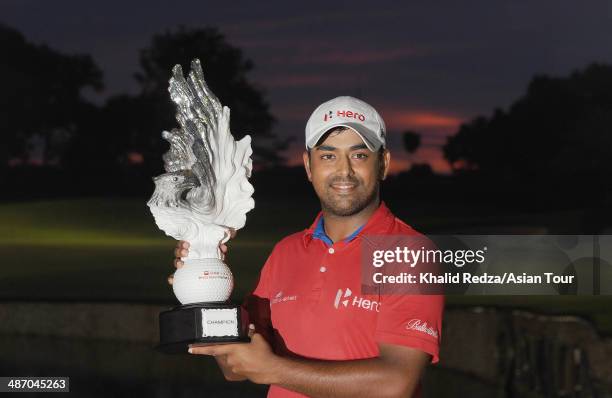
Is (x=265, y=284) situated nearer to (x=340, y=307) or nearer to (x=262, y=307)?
(x=262, y=307)

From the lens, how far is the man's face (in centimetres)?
310

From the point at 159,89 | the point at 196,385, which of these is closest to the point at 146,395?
the point at 196,385

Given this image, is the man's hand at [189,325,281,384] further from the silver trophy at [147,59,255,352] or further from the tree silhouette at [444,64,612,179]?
the tree silhouette at [444,64,612,179]

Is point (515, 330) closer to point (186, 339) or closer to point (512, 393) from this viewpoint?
point (512, 393)

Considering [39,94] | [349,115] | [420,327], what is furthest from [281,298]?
[39,94]

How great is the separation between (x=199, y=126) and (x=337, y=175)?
703 millimetres

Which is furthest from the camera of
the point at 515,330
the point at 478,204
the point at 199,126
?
the point at 478,204

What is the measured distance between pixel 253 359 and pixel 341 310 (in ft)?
0.90

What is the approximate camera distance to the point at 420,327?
2961 millimetres

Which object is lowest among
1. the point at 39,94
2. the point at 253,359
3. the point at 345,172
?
the point at 253,359

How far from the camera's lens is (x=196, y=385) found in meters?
13.7

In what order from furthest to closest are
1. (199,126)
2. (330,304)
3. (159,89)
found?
(159,89) < (199,126) < (330,304)

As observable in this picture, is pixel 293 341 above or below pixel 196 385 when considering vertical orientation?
below

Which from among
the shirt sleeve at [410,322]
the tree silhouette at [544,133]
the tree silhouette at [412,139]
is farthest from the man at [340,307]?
the tree silhouette at [544,133]
